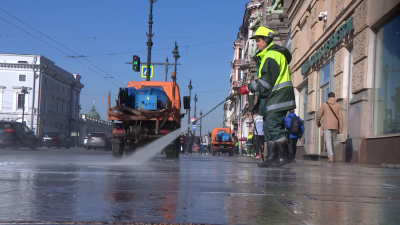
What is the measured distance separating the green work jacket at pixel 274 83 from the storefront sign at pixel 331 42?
7276mm

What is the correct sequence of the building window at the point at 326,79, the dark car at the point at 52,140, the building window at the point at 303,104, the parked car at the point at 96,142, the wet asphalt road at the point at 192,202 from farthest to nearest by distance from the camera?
the dark car at the point at 52,140, the parked car at the point at 96,142, the building window at the point at 303,104, the building window at the point at 326,79, the wet asphalt road at the point at 192,202

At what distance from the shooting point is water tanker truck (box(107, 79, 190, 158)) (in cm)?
1459

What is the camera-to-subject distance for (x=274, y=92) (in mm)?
7562

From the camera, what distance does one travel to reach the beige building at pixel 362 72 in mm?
11695

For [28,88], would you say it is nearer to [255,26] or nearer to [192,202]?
[255,26]

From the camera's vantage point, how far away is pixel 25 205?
2965 mm

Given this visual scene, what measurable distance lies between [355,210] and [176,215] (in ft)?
3.35

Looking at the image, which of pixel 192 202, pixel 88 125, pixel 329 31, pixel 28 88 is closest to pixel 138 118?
pixel 329 31

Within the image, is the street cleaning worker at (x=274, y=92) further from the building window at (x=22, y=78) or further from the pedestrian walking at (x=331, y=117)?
the building window at (x=22, y=78)

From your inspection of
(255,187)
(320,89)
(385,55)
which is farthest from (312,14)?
(255,187)

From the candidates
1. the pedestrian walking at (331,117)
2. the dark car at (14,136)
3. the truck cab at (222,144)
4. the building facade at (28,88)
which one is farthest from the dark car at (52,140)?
the building facade at (28,88)

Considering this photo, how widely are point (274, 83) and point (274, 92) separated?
12 cm

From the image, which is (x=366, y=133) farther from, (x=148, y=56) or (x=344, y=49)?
(x=148, y=56)

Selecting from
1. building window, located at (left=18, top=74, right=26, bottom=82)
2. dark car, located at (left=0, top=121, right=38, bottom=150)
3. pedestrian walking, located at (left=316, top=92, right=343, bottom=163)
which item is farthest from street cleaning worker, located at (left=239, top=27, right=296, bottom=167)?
building window, located at (left=18, top=74, right=26, bottom=82)
